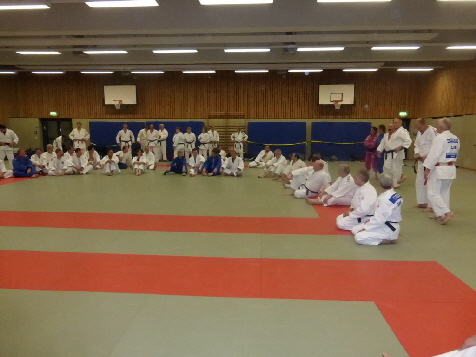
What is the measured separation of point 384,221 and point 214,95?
1447 cm

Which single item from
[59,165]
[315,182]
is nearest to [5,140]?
[59,165]

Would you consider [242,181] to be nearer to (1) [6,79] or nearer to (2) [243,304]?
(2) [243,304]

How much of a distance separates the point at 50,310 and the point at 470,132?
14.5m

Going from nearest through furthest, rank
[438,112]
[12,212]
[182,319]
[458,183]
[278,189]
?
[182,319]
[12,212]
[278,189]
[458,183]
[438,112]

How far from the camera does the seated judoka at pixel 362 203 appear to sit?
494cm

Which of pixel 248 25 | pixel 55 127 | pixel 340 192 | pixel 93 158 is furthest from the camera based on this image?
pixel 55 127

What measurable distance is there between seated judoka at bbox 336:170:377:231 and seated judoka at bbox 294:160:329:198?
2.20 metres

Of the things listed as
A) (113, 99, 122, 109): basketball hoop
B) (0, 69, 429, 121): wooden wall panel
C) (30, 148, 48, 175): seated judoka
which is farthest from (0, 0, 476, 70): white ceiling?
(113, 99, 122, 109): basketball hoop

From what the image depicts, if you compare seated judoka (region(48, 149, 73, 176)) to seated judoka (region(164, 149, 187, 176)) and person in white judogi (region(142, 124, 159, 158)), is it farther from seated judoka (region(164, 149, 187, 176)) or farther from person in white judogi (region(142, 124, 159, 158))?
person in white judogi (region(142, 124, 159, 158))

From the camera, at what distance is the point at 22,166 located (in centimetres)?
1083

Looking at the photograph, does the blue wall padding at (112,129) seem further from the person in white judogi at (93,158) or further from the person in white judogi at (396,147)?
the person in white judogi at (396,147)

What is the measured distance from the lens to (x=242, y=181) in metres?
10.3

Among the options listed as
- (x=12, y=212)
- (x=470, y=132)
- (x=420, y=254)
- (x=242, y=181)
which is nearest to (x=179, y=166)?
(x=242, y=181)

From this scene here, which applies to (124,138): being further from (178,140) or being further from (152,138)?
(178,140)
